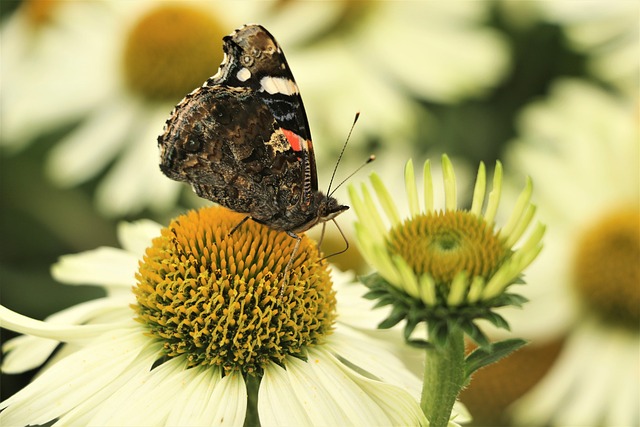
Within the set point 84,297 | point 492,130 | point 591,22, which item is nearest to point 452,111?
point 492,130

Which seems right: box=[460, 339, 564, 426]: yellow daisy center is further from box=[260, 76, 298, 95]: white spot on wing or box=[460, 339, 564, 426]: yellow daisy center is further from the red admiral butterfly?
box=[260, 76, 298, 95]: white spot on wing

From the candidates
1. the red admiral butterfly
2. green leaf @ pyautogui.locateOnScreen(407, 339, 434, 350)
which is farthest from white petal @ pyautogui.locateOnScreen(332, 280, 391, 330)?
green leaf @ pyautogui.locateOnScreen(407, 339, 434, 350)

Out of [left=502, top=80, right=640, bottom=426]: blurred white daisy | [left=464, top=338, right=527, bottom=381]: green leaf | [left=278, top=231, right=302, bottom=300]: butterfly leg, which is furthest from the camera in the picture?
[left=502, top=80, right=640, bottom=426]: blurred white daisy

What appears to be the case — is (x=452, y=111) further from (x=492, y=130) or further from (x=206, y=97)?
(x=206, y=97)

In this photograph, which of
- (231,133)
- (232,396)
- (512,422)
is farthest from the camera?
(512,422)

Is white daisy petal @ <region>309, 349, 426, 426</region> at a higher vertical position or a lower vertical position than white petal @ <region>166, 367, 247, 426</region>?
lower

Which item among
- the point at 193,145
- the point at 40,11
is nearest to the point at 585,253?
Answer: the point at 193,145
